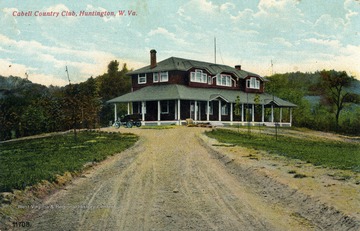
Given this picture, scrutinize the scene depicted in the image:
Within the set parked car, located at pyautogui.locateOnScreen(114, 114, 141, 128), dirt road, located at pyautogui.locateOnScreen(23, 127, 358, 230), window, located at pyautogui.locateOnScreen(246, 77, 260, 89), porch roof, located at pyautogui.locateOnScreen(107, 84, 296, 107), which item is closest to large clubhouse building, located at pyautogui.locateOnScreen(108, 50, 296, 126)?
porch roof, located at pyautogui.locateOnScreen(107, 84, 296, 107)

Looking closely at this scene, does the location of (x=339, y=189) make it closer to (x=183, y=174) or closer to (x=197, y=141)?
(x=183, y=174)

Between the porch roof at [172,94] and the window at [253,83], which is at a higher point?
the window at [253,83]

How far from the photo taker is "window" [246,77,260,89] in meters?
51.6

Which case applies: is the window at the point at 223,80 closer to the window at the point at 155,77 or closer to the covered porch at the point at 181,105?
the covered porch at the point at 181,105

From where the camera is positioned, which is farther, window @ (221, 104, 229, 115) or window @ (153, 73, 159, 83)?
window @ (221, 104, 229, 115)

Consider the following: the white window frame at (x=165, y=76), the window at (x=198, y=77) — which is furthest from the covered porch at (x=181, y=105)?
the window at (x=198, y=77)

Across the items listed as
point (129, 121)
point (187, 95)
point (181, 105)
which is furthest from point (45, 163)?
point (181, 105)

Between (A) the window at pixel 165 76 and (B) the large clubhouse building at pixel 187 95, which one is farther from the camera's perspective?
(A) the window at pixel 165 76

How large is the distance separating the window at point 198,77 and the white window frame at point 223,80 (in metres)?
2.49

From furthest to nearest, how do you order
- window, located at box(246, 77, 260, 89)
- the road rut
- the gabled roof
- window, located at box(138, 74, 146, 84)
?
window, located at box(246, 77, 260, 89), window, located at box(138, 74, 146, 84), the gabled roof, the road rut

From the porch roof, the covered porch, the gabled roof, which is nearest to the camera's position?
the porch roof

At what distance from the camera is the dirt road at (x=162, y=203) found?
8.10 meters

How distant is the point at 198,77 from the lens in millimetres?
45406

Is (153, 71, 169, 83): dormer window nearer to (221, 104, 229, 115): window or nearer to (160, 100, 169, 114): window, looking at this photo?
(160, 100, 169, 114): window
